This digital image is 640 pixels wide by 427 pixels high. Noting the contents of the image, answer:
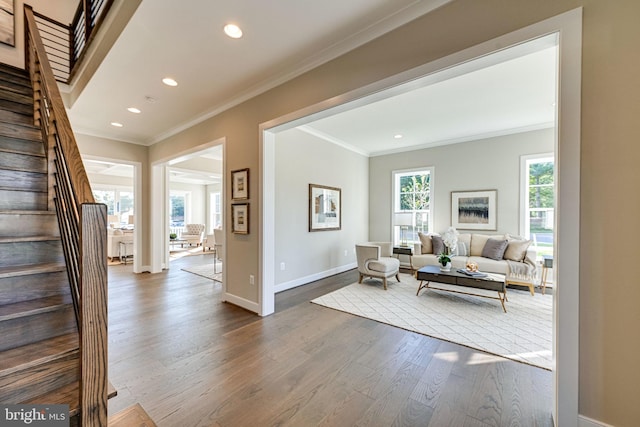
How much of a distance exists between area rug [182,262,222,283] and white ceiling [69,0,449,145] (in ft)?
10.4

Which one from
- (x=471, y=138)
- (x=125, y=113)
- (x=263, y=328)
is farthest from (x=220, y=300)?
(x=471, y=138)

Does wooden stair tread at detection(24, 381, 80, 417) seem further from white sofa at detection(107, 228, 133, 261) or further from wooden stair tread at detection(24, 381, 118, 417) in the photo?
white sofa at detection(107, 228, 133, 261)

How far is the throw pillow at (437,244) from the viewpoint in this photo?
16.6 feet

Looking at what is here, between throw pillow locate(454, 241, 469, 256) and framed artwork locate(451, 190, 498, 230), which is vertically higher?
framed artwork locate(451, 190, 498, 230)

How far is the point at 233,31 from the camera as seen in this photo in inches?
88.0

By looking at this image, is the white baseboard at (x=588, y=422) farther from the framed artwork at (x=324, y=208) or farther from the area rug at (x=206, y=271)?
the area rug at (x=206, y=271)

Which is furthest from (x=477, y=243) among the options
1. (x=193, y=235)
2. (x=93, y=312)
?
(x=193, y=235)

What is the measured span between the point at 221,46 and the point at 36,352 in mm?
2588

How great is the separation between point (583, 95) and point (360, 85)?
150 cm

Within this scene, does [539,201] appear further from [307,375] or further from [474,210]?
[307,375]

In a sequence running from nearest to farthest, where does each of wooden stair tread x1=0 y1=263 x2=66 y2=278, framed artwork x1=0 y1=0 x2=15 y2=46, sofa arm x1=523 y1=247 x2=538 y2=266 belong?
wooden stair tread x1=0 y1=263 x2=66 y2=278, framed artwork x1=0 y1=0 x2=15 y2=46, sofa arm x1=523 y1=247 x2=538 y2=266

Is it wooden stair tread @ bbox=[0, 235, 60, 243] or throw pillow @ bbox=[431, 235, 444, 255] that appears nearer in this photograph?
wooden stair tread @ bbox=[0, 235, 60, 243]

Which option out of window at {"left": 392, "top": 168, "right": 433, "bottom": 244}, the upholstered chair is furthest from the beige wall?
window at {"left": 392, "top": 168, "right": 433, "bottom": 244}

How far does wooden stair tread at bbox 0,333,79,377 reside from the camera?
1114mm
